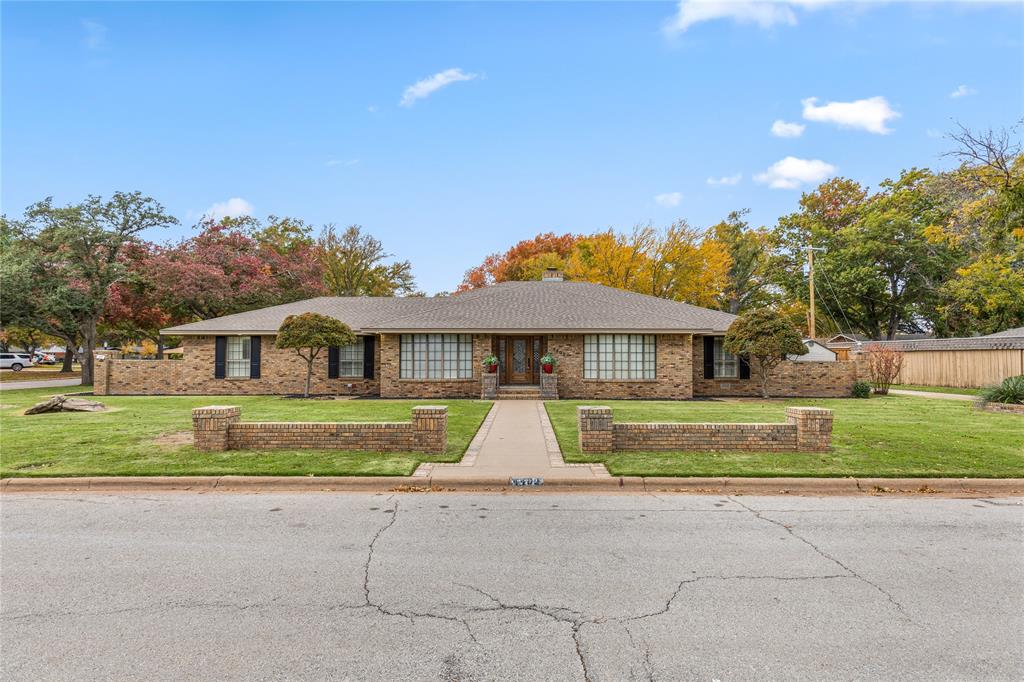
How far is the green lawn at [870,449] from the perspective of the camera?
8102mm

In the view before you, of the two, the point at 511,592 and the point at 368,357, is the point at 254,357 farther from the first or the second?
the point at 511,592

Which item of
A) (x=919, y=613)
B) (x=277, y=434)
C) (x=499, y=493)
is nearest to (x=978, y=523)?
(x=919, y=613)

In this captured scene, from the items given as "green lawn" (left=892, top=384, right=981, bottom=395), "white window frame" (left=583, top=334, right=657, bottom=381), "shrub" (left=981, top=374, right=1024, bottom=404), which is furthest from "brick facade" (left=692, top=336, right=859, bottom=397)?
"green lawn" (left=892, top=384, right=981, bottom=395)

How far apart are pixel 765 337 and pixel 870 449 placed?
9.48 meters

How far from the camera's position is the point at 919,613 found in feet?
12.7

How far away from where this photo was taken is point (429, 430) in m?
9.28

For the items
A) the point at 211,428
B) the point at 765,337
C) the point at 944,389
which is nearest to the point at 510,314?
the point at 765,337

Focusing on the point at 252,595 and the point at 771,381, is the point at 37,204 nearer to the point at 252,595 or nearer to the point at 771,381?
the point at 252,595

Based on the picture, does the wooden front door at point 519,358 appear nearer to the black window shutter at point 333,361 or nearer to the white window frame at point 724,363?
the black window shutter at point 333,361

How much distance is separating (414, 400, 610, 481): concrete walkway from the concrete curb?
214 millimetres

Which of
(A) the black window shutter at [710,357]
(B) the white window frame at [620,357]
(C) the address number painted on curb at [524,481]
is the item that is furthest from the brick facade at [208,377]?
(C) the address number painted on curb at [524,481]

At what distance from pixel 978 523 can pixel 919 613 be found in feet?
10.3

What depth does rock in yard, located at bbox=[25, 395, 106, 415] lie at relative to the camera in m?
14.3

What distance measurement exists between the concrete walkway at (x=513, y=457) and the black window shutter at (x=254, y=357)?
488 inches
